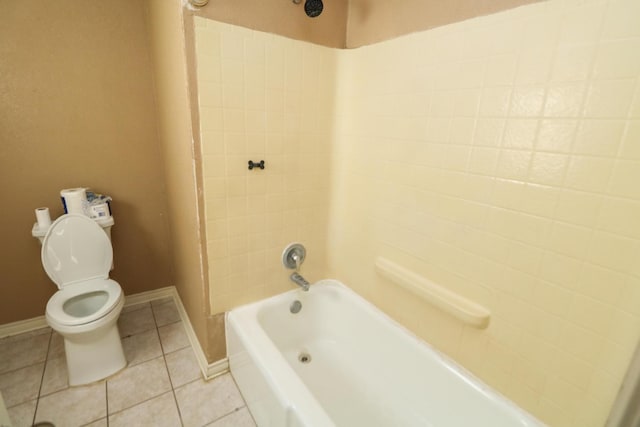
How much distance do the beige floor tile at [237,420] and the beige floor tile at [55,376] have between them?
0.86 meters

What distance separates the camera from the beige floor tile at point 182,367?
62.0 inches

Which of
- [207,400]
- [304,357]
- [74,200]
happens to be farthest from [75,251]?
[304,357]

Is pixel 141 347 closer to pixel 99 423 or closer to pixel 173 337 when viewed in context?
pixel 173 337

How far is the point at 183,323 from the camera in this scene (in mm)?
1992

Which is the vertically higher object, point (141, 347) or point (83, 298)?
point (83, 298)

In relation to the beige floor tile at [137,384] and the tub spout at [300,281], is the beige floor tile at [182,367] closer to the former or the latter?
the beige floor tile at [137,384]

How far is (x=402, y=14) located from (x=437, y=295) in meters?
1.23

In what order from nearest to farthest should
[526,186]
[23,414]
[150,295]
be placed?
[526,186]
[23,414]
[150,295]

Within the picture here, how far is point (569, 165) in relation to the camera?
85cm

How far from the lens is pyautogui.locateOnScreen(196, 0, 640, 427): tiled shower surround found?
80 cm

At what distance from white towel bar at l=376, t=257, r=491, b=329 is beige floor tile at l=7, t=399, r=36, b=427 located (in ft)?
5.84

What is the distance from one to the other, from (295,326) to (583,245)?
140 centimetres

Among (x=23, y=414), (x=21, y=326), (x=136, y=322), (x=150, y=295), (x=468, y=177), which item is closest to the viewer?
(x=468, y=177)

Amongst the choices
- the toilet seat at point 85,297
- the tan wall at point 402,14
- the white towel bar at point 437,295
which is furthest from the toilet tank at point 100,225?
the tan wall at point 402,14
